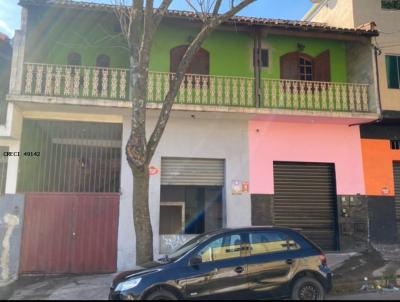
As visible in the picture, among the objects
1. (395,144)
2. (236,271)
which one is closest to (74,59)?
(236,271)

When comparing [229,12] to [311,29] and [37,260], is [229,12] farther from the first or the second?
[37,260]

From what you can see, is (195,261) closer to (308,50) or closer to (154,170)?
(154,170)

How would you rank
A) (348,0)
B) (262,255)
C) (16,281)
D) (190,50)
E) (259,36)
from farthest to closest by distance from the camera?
(348,0)
(259,36)
(16,281)
(190,50)
(262,255)

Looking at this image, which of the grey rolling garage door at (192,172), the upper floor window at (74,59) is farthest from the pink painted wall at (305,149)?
the upper floor window at (74,59)

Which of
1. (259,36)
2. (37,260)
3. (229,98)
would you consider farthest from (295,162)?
(37,260)

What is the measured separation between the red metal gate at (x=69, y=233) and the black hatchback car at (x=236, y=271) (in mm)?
4593

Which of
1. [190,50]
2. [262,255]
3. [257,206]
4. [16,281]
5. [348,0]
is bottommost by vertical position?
[16,281]

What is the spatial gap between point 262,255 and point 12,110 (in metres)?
7.99

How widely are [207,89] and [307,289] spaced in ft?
22.9

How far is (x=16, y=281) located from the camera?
416 inches

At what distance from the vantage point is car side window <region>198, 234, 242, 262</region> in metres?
6.91

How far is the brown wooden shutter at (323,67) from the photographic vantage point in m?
13.6

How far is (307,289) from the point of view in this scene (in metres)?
7.13

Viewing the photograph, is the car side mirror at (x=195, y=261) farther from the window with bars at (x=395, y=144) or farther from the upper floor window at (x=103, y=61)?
the window with bars at (x=395, y=144)
